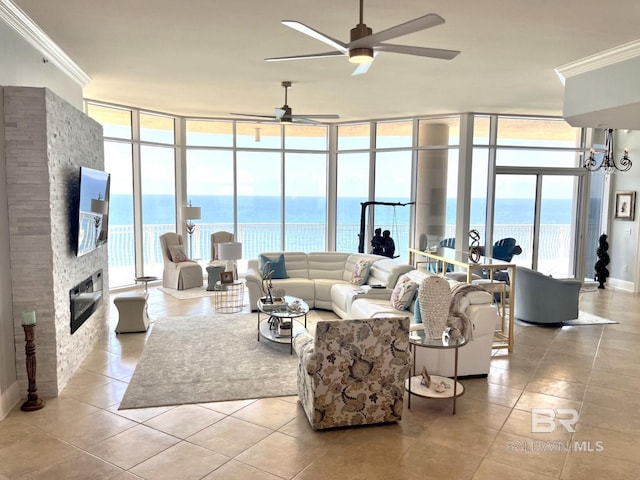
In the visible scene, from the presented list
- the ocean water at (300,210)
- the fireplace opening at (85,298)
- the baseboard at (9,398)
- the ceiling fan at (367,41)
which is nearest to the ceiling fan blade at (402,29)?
the ceiling fan at (367,41)

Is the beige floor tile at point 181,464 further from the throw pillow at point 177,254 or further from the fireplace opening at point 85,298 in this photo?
the throw pillow at point 177,254

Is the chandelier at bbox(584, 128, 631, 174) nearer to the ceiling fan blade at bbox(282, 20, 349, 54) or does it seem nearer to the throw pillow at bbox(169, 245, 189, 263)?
the ceiling fan blade at bbox(282, 20, 349, 54)

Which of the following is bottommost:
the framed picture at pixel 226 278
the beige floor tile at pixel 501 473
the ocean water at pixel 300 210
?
the beige floor tile at pixel 501 473

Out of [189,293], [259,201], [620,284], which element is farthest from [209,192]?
[620,284]

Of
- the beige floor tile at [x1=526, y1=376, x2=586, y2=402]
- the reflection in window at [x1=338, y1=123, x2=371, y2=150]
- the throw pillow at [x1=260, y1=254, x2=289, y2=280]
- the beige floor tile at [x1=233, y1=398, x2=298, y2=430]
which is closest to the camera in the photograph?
the beige floor tile at [x1=233, y1=398, x2=298, y2=430]

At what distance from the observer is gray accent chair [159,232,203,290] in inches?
344

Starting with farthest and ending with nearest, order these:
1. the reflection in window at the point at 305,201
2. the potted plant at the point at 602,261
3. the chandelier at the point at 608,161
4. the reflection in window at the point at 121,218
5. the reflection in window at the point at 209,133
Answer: the reflection in window at the point at 305,201
the reflection in window at the point at 209,133
the potted plant at the point at 602,261
the reflection in window at the point at 121,218
the chandelier at the point at 608,161

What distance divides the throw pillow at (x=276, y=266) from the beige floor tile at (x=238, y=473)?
170 inches

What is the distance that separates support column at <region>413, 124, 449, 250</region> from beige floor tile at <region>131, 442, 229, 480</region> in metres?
6.69

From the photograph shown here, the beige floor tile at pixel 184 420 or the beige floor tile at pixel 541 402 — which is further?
the beige floor tile at pixel 541 402

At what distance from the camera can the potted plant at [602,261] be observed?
9.45 meters

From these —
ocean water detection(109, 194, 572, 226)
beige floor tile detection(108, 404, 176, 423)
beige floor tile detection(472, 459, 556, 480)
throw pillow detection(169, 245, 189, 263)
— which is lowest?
beige floor tile detection(472, 459, 556, 480)

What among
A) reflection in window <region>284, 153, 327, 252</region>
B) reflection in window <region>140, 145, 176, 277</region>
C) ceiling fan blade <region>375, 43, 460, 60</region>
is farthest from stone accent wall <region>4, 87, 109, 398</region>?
reflection in window <region>284, 153, 327, 252</region>

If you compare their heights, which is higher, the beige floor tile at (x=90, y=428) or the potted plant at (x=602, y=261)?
the potted plant at (x=602, y=261)
